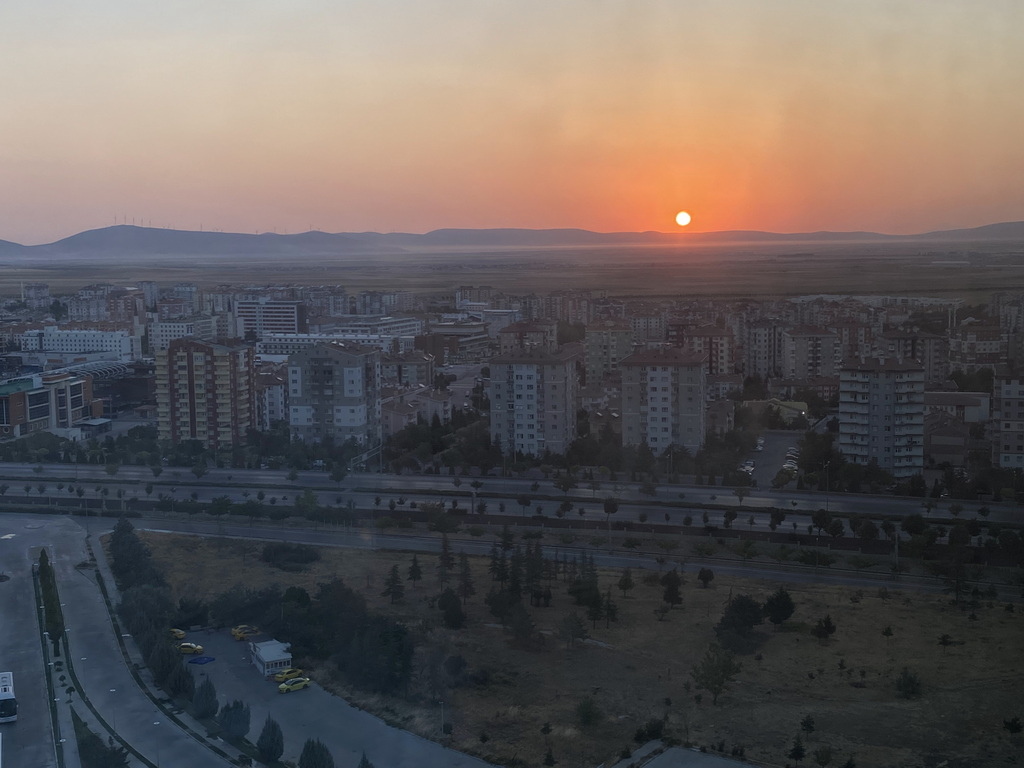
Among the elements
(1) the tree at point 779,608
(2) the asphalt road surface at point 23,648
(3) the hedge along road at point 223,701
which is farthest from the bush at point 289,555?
(1) the tree at point 779,608

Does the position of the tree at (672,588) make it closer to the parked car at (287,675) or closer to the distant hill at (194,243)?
the parked car at (287,675)

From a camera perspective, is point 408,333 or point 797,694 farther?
point 408,333

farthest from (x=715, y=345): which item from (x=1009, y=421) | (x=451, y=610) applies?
(x=451, y=610)

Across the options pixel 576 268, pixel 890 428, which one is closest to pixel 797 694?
pixel 890 428

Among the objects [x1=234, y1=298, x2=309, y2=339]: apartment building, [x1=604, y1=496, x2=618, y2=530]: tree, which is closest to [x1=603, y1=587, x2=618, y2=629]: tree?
[x1=604, y1=496, x2=618, y2=530]: tree

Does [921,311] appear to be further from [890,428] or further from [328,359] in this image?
[328,359]

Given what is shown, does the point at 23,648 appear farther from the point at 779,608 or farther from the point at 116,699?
the point at 779,608
